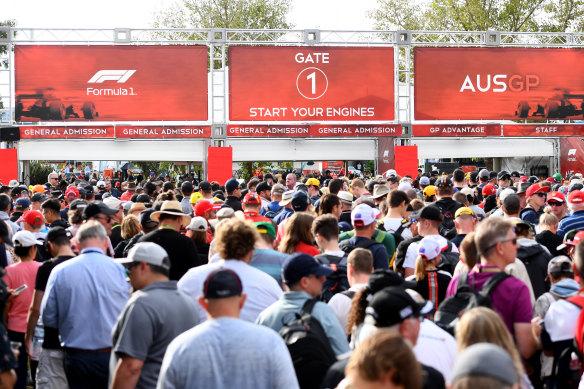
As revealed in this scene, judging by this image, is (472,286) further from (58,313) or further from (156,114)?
(156,114)

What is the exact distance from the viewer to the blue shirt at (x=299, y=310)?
4340mm

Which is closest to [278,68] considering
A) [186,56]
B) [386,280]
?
[186,56]

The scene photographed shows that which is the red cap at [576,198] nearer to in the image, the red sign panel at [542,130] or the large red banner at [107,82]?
the large red banner at [107,82]

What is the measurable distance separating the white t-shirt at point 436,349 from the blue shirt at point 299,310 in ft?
1.74

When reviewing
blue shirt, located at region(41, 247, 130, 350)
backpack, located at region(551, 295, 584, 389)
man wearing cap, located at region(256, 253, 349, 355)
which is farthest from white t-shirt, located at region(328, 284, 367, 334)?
blue shirt, located at region(41, 247, 130, 350)

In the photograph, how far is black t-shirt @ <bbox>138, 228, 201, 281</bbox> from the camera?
22.0 ft

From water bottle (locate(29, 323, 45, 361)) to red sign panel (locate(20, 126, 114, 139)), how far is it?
17583 millimetres

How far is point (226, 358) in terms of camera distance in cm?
366

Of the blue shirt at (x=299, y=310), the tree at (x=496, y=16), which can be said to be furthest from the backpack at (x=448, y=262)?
the tree at (x=496, y=16)

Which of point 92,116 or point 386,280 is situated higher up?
point 92,116

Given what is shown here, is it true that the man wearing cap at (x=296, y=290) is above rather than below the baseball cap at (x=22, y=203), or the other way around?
below

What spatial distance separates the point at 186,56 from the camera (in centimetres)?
2366

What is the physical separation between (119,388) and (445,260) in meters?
3.04

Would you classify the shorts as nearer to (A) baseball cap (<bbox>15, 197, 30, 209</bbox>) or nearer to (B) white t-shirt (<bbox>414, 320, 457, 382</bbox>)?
(B) white t-shirt (<bbox>414, 320, 457, 382</bbox>)
